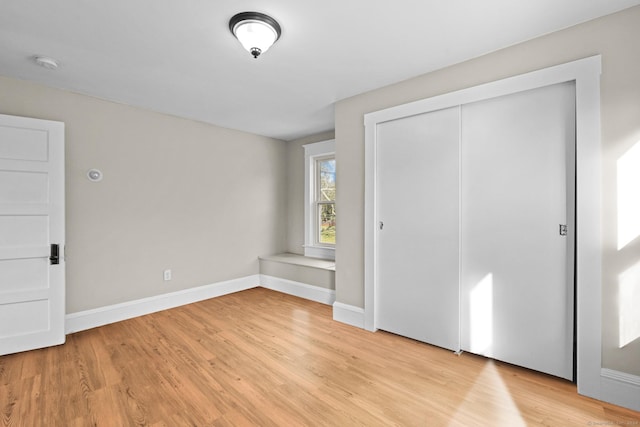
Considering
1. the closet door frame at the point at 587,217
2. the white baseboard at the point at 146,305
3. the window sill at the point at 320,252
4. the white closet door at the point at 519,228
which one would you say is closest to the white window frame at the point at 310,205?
the window sill at the point at 320,252

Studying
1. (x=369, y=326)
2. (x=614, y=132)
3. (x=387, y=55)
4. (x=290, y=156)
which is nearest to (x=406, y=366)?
(x=369, y=326)

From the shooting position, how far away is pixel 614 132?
1.91 m

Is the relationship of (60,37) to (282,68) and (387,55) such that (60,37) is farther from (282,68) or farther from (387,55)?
(387,55)

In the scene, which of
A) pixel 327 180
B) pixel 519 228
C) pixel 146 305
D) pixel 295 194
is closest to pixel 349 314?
pixel 519 228

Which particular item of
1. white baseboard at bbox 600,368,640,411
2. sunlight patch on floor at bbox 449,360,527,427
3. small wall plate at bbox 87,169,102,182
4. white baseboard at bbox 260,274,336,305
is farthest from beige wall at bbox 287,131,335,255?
white baseboard at bbox 600,368,640,411

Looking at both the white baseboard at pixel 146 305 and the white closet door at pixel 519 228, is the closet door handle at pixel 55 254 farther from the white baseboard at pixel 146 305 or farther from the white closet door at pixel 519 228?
the white closet door at pixel 519 228

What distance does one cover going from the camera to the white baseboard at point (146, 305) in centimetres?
313

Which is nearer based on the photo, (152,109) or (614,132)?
(614,132)

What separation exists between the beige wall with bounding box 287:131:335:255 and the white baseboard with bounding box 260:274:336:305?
28.7 inches

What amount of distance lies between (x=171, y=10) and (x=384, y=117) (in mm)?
1959

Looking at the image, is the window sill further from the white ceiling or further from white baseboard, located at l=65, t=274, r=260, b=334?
the white ceiling

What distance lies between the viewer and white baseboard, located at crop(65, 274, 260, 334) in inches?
123

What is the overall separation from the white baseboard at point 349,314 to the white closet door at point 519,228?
3.36 feet

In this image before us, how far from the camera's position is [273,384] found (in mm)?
2137
